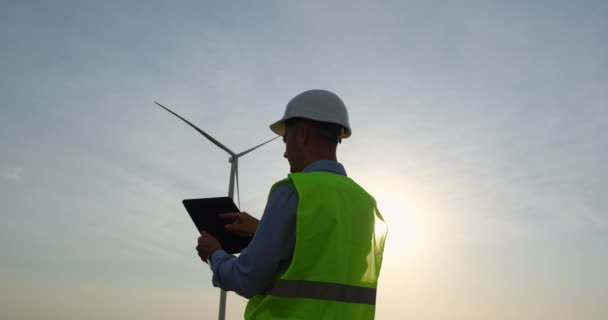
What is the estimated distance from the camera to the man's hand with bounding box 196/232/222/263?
6.06m

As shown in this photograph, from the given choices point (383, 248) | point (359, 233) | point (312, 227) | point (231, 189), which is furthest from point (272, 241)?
point (231, 189)

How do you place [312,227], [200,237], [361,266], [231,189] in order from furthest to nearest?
1. [231,189]
2. [200,237]
3. [361,266]
4. [312,227]

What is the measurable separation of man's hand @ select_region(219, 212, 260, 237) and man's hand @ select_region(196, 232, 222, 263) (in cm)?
25

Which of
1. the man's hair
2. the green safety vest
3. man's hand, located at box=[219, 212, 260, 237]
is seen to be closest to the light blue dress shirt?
the green safety vest

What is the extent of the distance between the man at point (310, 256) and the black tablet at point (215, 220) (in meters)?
0.44

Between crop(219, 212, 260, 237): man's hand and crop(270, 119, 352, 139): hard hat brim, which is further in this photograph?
crop(270, 119, 352, 139): hard hat brim

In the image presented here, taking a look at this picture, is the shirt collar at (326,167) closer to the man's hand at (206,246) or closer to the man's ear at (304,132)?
the man's ear at (304,132)

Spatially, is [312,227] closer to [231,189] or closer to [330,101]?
[330,101]

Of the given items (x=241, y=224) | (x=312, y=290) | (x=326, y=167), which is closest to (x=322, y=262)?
(x=312, y=290)

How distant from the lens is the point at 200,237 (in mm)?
6234

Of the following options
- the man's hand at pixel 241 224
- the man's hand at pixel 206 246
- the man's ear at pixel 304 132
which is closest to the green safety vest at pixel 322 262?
the man's ear at pixel 304 132

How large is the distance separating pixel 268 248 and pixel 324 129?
1609 mm

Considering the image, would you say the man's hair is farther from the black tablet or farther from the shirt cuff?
the shirt cuff

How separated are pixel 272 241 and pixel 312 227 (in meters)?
0.39
